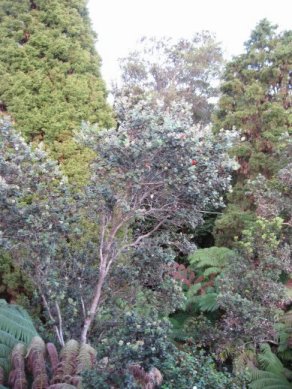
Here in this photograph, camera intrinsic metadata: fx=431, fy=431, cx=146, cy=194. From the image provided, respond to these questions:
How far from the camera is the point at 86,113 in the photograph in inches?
319

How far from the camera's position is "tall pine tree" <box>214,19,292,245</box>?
10.1 m

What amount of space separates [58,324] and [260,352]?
138 inches

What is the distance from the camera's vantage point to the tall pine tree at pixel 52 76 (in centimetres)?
786

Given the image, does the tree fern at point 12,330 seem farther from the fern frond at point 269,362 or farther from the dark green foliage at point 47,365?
the fern frond at point 269,362

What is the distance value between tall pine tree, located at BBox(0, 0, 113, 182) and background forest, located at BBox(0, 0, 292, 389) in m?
0.02

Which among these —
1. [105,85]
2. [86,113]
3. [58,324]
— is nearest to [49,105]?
[86,113]

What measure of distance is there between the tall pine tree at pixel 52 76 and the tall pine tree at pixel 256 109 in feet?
12.3

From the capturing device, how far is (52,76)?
821 cm

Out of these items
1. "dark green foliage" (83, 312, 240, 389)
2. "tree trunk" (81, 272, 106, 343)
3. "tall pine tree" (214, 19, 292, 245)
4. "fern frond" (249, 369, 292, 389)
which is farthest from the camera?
"tall pine tree" (214, 19, 292, 245)

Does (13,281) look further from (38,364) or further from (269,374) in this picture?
(269,374)

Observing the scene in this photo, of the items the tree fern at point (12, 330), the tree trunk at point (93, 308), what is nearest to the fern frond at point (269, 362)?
the tree trunk at point (93, 308)

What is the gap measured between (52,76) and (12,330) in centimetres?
498

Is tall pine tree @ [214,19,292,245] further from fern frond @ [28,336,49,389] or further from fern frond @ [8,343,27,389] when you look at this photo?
fern frond @ [8,343,27,389]

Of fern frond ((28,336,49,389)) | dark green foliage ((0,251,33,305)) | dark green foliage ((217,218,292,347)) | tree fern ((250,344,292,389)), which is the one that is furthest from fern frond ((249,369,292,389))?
dark green foliage ((0,251,33,305))
